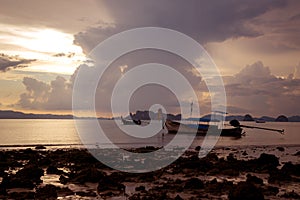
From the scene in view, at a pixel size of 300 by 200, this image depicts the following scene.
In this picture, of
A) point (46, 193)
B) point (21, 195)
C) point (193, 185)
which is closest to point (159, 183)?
point (193, 185)

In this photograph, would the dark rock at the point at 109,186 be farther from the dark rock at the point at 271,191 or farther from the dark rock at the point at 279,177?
the dark rock at the point at 279,177

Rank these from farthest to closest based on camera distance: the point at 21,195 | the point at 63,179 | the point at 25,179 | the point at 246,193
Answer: the point at 63,179 → the point at 25,179 → the point at 21,195 → the point at 246,193

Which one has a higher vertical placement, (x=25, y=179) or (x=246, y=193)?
(x=246, y=193)

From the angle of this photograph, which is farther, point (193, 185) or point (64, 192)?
point (193, 185)

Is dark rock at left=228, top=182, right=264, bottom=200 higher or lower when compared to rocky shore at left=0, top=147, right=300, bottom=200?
higher

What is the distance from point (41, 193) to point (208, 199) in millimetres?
9483

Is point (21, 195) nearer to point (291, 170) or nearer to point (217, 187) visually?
point (217, 187)

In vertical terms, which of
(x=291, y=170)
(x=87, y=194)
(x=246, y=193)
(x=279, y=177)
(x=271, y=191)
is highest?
(x=246, y=193)

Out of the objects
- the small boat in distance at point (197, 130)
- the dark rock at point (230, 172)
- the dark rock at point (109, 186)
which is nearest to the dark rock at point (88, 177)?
the dark rock at point (109, 186)

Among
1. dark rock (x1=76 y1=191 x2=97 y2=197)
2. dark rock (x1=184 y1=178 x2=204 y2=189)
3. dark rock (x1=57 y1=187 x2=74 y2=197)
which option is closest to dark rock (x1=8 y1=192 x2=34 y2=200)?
dark rock (x1=57 y1=187 x2=74 y2=197)

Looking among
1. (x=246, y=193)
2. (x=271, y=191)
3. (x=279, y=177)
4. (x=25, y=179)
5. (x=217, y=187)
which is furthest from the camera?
(x=279, y=177)

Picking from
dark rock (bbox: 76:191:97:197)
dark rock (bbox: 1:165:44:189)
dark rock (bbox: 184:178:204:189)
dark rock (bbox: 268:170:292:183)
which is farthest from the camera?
dark rock (bbox: 268:170:292:183)

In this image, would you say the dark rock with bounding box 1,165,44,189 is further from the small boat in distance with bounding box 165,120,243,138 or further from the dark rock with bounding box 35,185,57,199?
the small boat in distance with bounding box 165,120,243,138

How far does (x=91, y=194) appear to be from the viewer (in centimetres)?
1928
